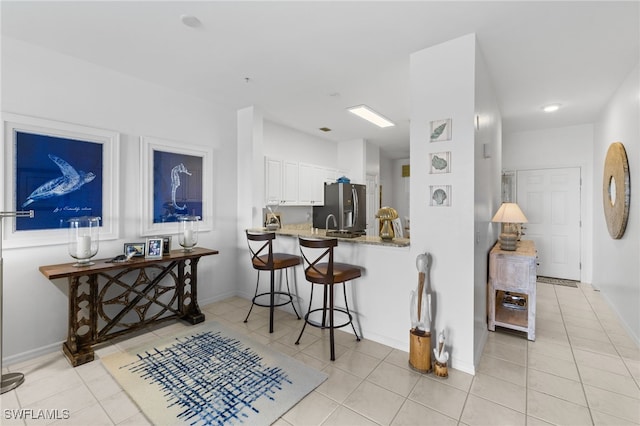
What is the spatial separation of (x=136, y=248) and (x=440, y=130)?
3123 millimetres

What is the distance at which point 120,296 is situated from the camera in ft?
9.28

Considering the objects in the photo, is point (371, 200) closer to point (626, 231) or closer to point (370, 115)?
point (370, 115)

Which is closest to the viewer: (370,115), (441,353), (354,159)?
(441,353)

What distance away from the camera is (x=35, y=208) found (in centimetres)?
257

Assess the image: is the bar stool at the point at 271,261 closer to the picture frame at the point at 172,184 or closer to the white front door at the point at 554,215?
the picture frame at the point at 172,184

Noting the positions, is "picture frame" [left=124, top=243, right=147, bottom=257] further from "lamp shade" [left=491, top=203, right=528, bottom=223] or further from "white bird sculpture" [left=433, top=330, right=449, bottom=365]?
"lamp shade" [left=491, top=203, right=528, bottom=223]

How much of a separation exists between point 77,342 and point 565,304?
562cm

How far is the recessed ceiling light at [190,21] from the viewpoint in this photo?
217cm

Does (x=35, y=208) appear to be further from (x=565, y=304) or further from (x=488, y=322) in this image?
(x=565, y=304)

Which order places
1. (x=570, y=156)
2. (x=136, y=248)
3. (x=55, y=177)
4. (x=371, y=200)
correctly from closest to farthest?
(x=55, y=177) → (x=136, y=248) → (x=570, y=156) → (x=371, y=200)

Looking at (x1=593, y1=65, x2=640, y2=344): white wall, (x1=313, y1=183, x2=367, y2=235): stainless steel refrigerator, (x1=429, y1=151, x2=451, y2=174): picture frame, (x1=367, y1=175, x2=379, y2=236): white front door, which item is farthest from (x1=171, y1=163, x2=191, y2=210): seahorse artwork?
(x1=593, y1=65, x2=640, y2=344): white wall

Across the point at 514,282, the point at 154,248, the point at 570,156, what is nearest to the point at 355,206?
the point at 514,282

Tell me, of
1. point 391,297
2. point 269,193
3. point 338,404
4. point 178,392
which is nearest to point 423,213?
point 391,297

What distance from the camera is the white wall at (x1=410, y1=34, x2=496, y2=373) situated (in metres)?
2.33
